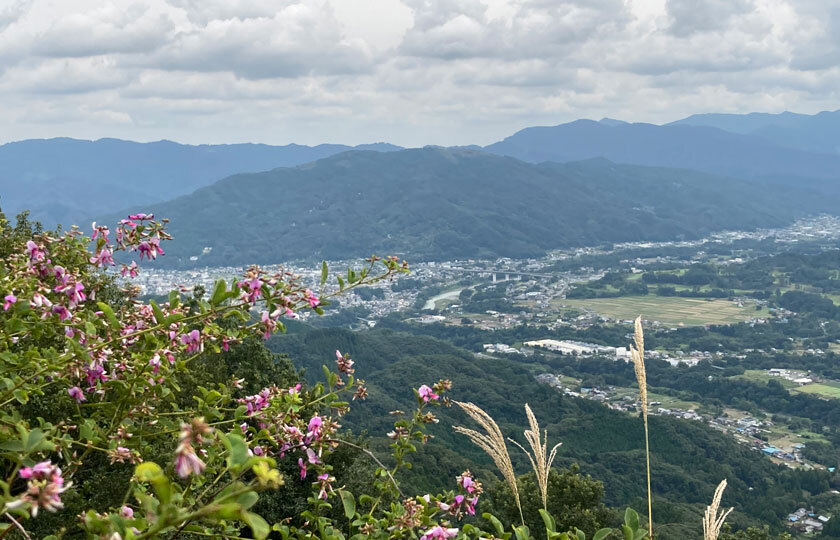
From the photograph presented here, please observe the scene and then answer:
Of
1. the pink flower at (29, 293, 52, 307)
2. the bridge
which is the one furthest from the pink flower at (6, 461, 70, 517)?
the bridge

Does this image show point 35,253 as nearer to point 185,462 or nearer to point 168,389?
point 168,389

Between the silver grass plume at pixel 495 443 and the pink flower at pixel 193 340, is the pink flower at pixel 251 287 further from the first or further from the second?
the silver grass plume at pixel 495 443

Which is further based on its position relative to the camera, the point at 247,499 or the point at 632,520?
the point at 632,520

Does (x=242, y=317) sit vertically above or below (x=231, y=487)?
above

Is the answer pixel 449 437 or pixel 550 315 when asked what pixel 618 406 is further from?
pixel 550 315

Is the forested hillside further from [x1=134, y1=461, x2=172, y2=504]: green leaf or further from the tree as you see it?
[x1=134, y1=461, x2=172, y2=504]: green leaf

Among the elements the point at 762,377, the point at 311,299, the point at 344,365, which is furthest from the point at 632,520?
the point at 762,377

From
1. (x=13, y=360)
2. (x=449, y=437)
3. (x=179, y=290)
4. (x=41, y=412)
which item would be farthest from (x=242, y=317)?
(x=449, y=437)
